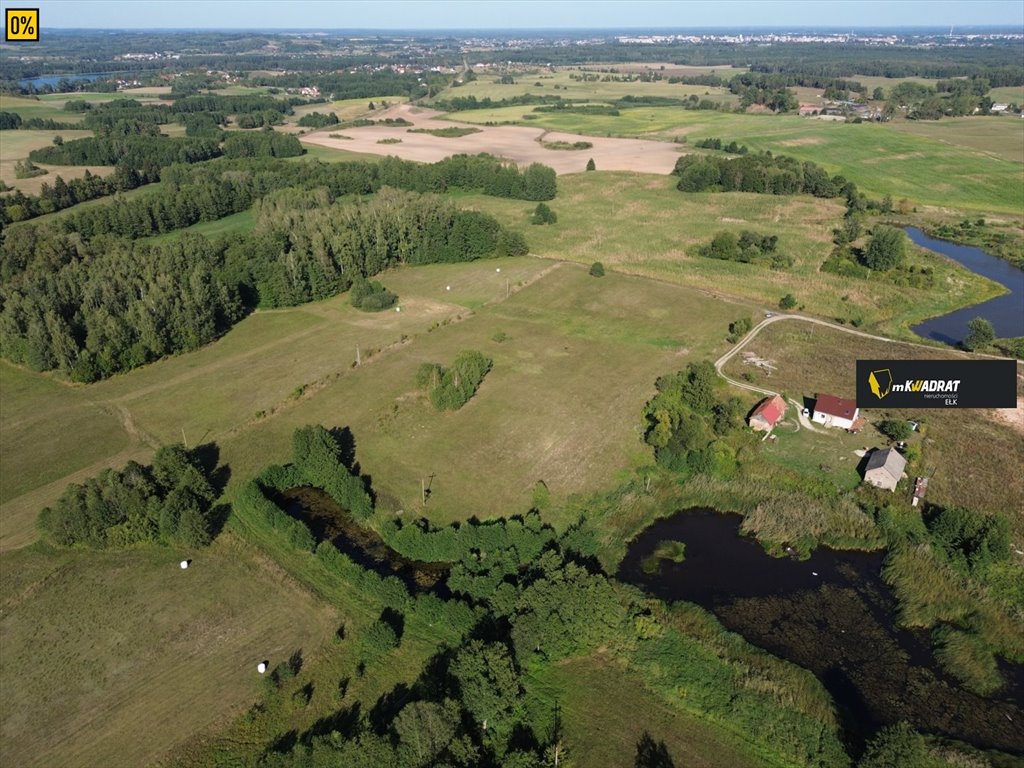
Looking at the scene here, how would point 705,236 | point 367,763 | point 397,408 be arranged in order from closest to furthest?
point 367,763 < point 397,408 < point 705,236

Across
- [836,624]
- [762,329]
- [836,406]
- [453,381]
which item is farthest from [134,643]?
[762,329]

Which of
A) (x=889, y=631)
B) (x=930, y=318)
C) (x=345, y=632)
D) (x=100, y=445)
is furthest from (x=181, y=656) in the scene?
(x=930, y=318)

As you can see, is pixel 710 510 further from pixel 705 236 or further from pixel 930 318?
pixel 705 236

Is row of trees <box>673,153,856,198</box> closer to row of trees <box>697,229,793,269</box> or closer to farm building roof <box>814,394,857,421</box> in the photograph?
row of trees <box>697,229,793,269</box>

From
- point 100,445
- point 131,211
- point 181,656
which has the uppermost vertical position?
point 131,211

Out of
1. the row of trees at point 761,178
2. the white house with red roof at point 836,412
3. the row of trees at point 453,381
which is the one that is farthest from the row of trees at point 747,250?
the row of trees at point 453,381

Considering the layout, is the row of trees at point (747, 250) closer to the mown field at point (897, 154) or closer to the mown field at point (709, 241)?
the mown field at point (709, 241)
